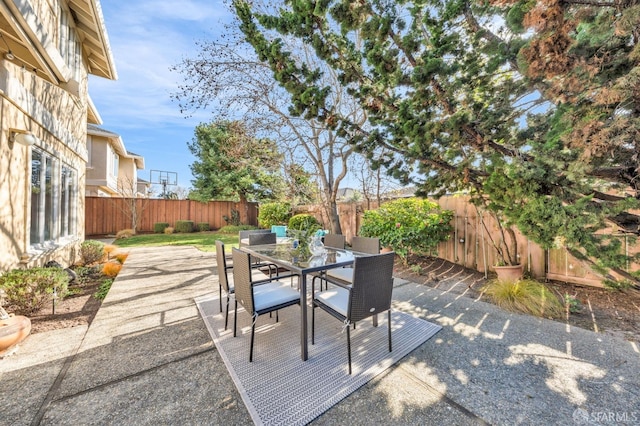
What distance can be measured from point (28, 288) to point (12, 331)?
3.14 feet

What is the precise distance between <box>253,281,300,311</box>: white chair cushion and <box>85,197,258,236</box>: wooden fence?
45.8 ft

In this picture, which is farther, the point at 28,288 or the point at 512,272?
the point at 512,272

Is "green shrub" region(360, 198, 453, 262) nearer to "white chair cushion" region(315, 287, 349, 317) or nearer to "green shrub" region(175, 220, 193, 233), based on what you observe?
"white chair cushion" region(315, 287, 349, 317)

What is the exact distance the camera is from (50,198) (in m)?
5.01

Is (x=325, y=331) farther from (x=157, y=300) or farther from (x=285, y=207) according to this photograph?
(x=285, y=207)

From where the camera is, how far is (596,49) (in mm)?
2443

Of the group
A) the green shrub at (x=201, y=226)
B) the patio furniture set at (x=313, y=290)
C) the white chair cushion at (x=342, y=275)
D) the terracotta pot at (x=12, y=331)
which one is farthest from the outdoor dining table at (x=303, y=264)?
the green shrub at (x=201, y=226)

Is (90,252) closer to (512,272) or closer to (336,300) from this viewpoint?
(336,300)

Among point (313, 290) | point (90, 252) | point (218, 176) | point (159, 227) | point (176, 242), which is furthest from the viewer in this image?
point (218, 176)

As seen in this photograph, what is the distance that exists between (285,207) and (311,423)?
451 inches

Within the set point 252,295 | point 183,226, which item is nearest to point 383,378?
point 252,295

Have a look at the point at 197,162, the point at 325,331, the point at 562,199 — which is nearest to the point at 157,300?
the point at 325,331

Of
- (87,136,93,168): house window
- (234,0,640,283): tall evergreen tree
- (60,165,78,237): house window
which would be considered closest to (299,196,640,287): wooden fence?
(234,0,640,283): tall evergreen tree

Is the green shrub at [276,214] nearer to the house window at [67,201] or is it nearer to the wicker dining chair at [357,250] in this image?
the house window at [67,201]
